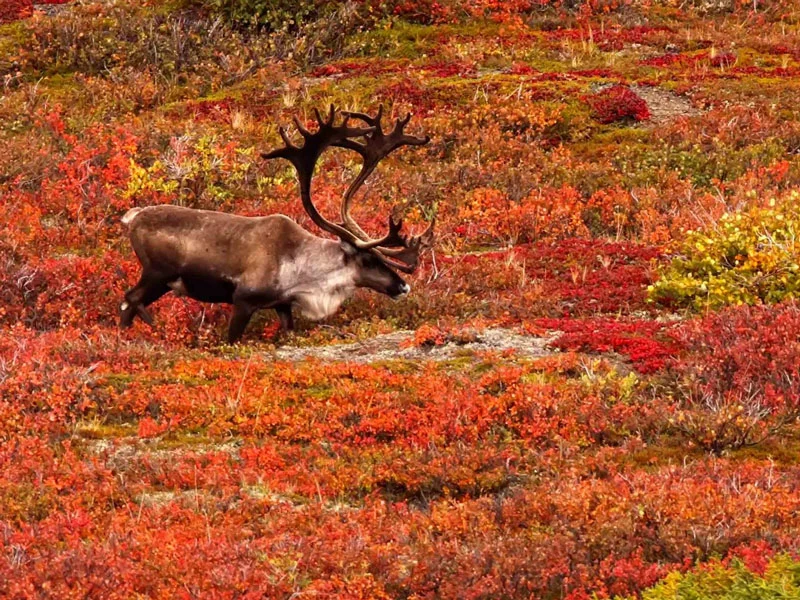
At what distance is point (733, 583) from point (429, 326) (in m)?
6.79

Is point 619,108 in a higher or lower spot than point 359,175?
lower

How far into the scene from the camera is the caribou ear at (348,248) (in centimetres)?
1388

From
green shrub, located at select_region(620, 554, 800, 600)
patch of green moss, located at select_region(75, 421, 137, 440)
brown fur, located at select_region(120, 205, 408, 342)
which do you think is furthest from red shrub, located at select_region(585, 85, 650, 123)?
green shrub, located at select_region(620, 554, 800, 600)

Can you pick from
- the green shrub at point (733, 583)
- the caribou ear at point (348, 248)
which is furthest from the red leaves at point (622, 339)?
the green shrub at point (733, 583)

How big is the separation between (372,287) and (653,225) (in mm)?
5117

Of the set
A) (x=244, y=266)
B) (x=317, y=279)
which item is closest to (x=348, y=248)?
(x=317, y=279)

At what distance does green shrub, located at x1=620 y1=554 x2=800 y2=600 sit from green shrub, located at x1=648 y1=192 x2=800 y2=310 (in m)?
5.91

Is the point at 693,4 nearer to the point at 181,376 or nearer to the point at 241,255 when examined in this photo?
the point at 241,255

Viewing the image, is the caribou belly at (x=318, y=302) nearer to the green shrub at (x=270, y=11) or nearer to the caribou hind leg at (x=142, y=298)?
the caribou hind leg at (x=142, y=298)

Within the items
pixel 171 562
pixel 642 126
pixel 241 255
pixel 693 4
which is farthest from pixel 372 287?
pixel 693 4

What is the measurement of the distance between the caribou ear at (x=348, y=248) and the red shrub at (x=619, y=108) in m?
9.50

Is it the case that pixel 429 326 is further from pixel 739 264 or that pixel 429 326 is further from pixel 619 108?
pixel 619 108

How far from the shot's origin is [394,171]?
771 inches

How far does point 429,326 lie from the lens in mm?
13000
